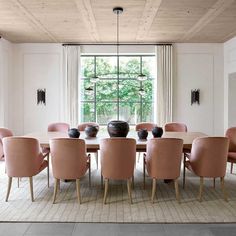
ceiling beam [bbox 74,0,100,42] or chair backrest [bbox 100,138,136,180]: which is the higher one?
ceiling beam [bbox 74,0,100,42]

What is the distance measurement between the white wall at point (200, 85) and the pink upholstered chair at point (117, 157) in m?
4.69

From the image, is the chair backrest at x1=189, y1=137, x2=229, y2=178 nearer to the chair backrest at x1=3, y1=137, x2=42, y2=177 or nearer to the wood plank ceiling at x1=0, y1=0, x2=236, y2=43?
the chair backrest at x1=3, y1=137, x2=42, y2=177

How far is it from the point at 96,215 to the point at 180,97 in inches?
216

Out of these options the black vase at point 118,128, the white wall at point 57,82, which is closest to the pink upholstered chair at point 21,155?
the black vase at point 118,128

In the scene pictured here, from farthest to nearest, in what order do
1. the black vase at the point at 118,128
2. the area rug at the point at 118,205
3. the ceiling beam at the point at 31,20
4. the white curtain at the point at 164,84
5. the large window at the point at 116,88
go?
the large window at the point at 116,88 < the white curtain at the point at 164,84 < the ceiling beam at the point at 31,20 < the black vase at the point at 118,128 < the area rug at the point at 118,205

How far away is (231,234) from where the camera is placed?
3.03 meters

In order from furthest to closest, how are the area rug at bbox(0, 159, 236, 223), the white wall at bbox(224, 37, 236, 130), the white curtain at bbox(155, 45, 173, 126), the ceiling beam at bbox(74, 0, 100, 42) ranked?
the white curtain at bbox(155, 45, 173, 126)
the white wall at bbox(224, 37, 236, 130)
the ceiling beam at bbox(74, 0, 100, 42)
the area rug at bbox(0, 159, 236, 223)

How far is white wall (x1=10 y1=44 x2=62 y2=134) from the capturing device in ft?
27.3

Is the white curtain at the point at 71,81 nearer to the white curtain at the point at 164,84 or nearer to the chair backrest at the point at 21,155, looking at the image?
the white curtain at the point at 164,84

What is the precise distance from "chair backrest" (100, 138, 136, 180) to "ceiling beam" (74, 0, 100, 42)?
2366 millimetres

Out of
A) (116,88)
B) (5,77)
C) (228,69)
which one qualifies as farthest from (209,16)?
(5,77)

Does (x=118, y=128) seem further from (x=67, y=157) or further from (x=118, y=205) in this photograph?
(x=118, y=205)

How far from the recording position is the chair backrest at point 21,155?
3941 millimetres

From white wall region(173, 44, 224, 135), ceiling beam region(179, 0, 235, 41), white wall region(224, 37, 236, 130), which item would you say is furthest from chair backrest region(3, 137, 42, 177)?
white wall region(224, 37, 236, 130)
